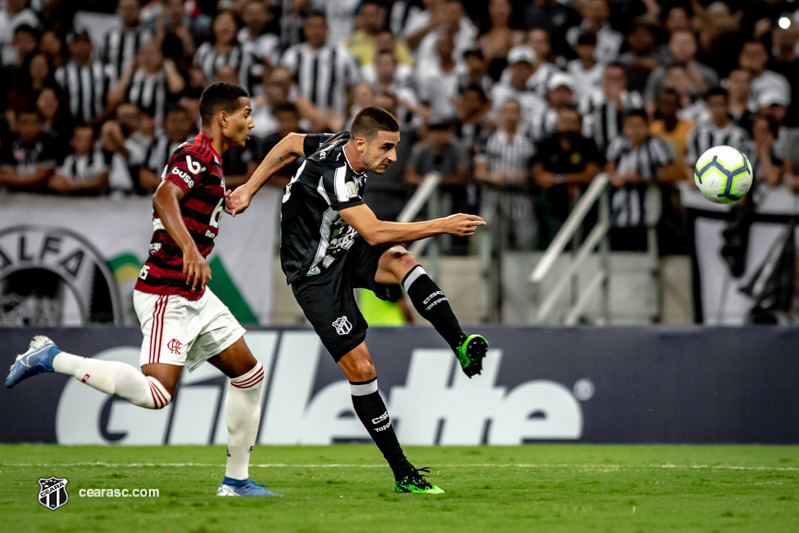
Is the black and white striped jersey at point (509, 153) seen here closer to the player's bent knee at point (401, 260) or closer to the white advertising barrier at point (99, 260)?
the white advertising barrier at point (99, 260)

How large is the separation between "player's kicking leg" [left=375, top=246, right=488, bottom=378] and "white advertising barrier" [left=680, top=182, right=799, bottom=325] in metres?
5.33

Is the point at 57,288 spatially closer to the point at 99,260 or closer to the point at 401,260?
the point at 99,260

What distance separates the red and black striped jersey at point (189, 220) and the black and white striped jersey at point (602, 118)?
279 inches

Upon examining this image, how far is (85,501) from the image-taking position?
242 inches

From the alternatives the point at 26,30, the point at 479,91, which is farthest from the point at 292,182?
the point at 26,30

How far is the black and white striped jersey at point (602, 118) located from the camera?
498 inches

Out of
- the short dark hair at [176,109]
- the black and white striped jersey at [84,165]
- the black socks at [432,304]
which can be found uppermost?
the short dark hair at [176,109]

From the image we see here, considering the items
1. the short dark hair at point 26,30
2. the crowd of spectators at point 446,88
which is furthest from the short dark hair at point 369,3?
the short dark hair at point 26,30

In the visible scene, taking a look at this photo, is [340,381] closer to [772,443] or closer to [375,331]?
[375,331]

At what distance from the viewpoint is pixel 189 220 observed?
21.2 ft

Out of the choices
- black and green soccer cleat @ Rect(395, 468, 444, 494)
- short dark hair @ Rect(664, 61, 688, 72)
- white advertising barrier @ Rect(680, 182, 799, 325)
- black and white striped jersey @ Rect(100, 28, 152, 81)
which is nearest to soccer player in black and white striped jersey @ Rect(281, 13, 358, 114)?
black and white striped jersey @ Rect(100, 28, 152, 81)

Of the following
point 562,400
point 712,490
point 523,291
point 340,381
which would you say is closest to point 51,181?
point 340,381

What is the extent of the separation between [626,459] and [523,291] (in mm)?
2797

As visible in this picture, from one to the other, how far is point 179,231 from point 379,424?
1914 mm
